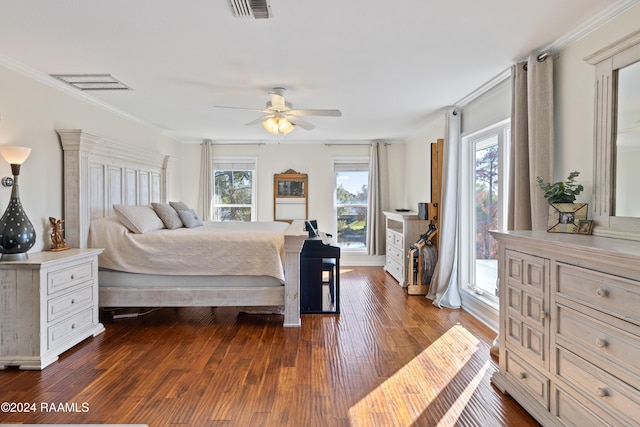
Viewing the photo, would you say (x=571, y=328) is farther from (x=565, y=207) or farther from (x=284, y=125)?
(x=284, y=125)

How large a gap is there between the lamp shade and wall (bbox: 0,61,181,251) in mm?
193

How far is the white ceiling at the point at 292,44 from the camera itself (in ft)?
6.71

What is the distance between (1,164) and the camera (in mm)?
2742

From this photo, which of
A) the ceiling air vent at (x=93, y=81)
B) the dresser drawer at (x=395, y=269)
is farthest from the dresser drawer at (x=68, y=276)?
the dresser drawer at (x=395, y=269)

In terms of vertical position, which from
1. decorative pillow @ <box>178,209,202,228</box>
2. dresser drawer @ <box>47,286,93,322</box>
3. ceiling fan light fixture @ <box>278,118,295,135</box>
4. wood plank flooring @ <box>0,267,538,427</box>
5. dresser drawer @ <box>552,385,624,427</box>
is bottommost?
wood plank flooring @ <box>0,267,538,427</box>

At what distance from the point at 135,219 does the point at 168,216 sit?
47cm

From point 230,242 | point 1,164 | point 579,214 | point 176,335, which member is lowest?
point 176,335

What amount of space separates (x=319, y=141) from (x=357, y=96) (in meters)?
2.79

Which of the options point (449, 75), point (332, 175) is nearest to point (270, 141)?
point (332, 175)

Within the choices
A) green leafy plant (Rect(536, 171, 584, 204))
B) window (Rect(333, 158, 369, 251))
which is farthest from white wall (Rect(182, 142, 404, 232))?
green leafy plant (Rect(536, 171, 584, 204))

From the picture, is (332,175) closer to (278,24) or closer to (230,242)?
(230,242)

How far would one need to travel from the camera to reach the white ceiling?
2.04m

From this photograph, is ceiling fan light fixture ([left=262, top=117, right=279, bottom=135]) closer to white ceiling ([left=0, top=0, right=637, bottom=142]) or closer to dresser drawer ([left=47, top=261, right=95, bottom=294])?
white ceiling ([left=0, top=0, right=637, bottom=142])

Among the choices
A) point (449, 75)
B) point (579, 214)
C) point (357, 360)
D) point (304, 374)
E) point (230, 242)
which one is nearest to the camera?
point (579, 214)
